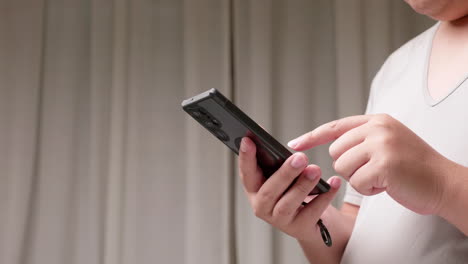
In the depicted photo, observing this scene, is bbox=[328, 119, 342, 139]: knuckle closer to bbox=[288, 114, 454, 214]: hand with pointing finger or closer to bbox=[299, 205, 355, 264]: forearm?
bbox=[288, 114, 454, 214]: hand with pointing finger

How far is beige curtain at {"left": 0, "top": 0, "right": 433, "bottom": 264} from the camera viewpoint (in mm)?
1739

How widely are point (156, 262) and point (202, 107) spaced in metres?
1.28

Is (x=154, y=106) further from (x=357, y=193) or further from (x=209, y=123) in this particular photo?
(x=209, y=123)

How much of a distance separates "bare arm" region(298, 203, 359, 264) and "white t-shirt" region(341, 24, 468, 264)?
0.05 m

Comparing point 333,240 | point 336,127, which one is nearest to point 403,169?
point 336,127

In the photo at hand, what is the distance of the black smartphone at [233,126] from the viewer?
22.6 inches

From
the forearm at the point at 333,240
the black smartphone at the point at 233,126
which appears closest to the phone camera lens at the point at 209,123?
the black smartphone at the point at 233,126

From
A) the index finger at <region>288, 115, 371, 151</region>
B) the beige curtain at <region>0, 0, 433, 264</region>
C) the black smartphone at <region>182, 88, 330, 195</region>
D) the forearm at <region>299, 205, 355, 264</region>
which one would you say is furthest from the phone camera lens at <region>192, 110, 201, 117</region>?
the beige curtain at <region>0, 0, 433, 264</region>

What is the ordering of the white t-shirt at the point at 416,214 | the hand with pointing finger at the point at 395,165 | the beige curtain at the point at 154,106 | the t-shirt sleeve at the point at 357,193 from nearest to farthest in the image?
the hand with pointing finger at the point at 395,165 → the white t-shirt at the point at 416,214 → the t-shirt sleeve at the point at 357,193 → the beige curtain at the point at 154,106

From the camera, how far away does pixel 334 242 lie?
0.78 meters

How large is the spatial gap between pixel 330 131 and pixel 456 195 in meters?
0.15

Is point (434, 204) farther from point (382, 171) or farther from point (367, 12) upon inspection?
point (367, 12)

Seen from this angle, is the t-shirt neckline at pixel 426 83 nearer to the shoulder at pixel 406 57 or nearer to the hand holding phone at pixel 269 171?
the shoulder at pixel 406 57

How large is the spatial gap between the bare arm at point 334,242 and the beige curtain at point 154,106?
35.9 inches
